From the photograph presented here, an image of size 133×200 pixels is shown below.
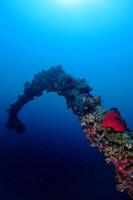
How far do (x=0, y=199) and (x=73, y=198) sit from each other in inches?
166

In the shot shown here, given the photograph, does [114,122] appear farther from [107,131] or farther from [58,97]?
[58,97]

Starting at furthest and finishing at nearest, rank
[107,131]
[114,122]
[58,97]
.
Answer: [58,97], [107,131], [114,122]

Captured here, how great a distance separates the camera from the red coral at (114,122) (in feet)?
27.7

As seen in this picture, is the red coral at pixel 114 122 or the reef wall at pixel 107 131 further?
the red coral at pixel 114 122

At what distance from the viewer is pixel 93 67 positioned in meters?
108

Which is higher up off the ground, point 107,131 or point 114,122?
point 114,122

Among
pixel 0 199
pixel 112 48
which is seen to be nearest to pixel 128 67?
pixel 112 48

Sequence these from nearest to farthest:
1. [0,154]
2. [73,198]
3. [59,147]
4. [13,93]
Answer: [73,198], [0,154], [59,147], [13,93]

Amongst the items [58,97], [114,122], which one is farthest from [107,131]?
[58,97]

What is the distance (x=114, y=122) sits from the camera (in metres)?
8.53

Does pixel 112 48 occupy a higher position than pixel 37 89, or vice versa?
pixel 112 48

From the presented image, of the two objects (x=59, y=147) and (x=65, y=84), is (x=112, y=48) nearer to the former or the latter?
(x=59, y=147)

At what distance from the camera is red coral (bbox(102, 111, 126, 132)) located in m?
8.43

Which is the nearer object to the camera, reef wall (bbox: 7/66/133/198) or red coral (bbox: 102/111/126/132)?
reef wall (bbox: 7/66/133/198)
